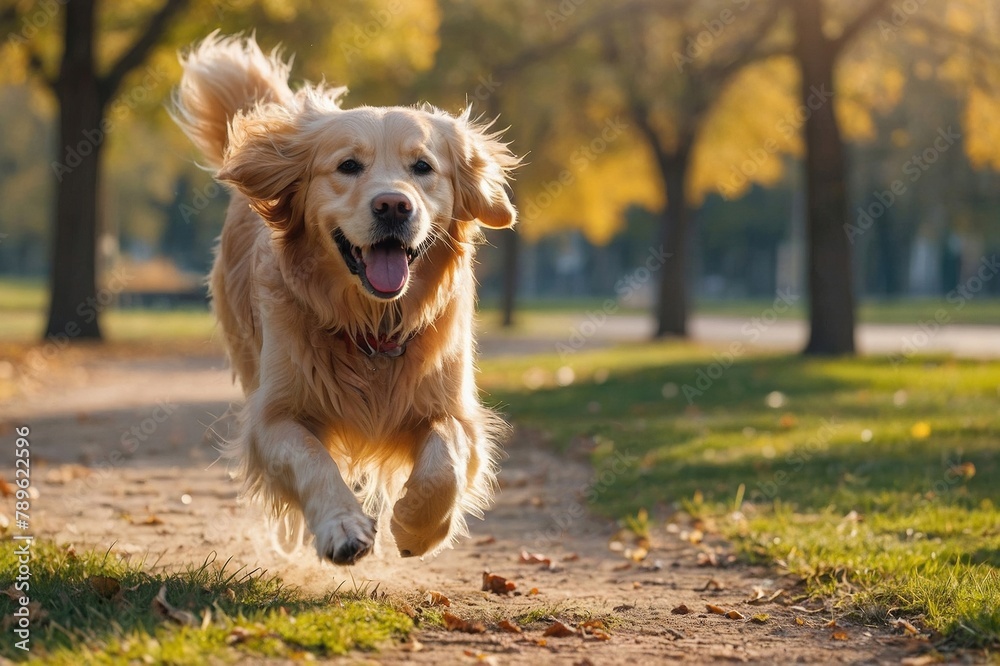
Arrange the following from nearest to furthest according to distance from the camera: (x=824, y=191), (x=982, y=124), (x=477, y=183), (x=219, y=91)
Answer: (x=477, y=183) → (x=219, y=91) → (x=824, y=191) → (x=982, y=124)

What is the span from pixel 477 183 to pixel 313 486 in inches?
65.6

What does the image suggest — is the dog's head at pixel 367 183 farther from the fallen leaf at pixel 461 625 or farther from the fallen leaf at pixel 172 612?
the fallen leaf at pixel 172 612

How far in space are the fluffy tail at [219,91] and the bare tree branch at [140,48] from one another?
12889 mm

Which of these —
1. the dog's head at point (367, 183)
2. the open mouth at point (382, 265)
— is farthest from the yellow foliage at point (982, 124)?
the open mouth at point (382, 265)

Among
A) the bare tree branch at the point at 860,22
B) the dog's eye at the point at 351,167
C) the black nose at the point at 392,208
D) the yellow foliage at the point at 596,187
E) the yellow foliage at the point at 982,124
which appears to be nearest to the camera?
the black nose at the point at 392,208

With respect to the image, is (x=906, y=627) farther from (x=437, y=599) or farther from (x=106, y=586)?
→ (x=106, y=586)

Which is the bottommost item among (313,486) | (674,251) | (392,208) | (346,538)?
(346,538)

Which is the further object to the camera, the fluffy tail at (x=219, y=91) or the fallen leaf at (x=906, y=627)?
the fluffy tail at (x=219, y=91)

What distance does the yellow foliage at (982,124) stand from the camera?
16.5 meters

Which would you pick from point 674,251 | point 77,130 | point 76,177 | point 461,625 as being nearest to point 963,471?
point 461,625

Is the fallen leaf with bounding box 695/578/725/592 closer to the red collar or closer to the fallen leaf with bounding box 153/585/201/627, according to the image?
the red collar

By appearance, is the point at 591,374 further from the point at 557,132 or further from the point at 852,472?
the point at 557,132

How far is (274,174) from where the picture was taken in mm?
4926

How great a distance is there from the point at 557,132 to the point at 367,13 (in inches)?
261
